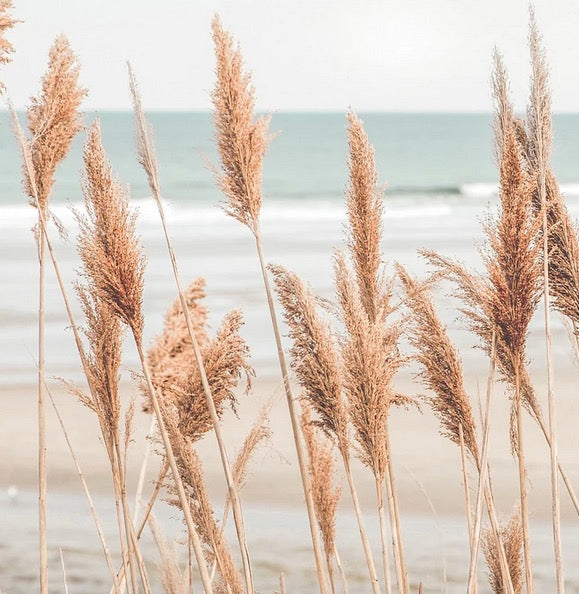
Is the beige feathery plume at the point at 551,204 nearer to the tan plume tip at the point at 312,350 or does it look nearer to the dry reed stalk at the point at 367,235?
the dry reed stalk at the point at 367,235

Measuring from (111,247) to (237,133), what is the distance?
396 millimetres

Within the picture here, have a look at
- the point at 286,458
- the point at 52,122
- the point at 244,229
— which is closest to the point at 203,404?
the point at 52,122

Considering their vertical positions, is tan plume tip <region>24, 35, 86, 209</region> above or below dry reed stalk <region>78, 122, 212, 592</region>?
above

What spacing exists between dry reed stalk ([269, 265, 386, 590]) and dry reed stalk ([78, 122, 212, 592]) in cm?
31

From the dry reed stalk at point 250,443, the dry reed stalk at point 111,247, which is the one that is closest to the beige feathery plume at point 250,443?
the dry reed stalk at point 250,443

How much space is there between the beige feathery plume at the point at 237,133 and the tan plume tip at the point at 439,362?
46cm

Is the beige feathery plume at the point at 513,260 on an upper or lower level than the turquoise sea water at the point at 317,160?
lower

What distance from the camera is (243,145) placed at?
239 cm

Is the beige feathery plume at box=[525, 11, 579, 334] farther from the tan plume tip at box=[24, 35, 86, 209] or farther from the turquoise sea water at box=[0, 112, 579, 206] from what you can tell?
the turquoise sea water at box=[0, 112, 579, 206]

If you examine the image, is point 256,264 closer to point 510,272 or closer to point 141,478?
point 141,478

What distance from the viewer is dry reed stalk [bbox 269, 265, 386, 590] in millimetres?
2293

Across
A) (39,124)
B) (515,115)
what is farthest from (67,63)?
(515,115)

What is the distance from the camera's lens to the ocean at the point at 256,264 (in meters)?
5.84

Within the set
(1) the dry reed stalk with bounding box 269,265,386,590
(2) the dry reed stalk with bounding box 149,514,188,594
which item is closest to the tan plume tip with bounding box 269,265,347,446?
(1) the dry reed stalk with bounding box 269,265,386,590
